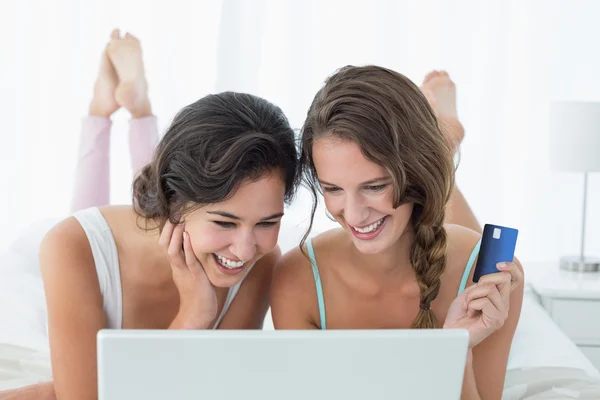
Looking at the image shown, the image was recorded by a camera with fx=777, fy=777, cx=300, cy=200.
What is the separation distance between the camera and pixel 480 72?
367cm

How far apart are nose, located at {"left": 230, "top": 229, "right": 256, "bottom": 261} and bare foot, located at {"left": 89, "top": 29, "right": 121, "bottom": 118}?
177cm

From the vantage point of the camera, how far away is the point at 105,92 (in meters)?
3.20

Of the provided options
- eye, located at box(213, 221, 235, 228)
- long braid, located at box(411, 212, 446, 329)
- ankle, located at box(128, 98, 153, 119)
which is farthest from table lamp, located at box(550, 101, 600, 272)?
eye, located at box(213, 221, 235, 228)

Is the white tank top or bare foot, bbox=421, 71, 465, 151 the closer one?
the white tank top

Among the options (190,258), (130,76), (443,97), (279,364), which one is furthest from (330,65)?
(279,364)

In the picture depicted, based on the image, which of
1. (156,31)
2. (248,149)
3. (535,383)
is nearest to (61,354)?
(248,149)

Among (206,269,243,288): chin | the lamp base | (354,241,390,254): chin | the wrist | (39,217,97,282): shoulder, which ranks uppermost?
(354,241,390,254): chin

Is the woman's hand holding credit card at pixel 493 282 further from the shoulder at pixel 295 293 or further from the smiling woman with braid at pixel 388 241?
the shoulder at pixel 295 293

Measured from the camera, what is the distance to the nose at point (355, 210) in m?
1.57

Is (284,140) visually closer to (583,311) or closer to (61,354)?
(61,354)

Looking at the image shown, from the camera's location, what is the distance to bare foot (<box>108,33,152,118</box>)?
3.10 metres

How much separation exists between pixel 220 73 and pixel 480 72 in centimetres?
123

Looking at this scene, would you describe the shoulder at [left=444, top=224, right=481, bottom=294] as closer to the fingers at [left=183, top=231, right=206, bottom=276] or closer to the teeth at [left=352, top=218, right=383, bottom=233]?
the teeth at [left=352, top=218, right=383, bottom=233]

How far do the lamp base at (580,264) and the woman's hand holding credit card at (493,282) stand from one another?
1.75 metres
